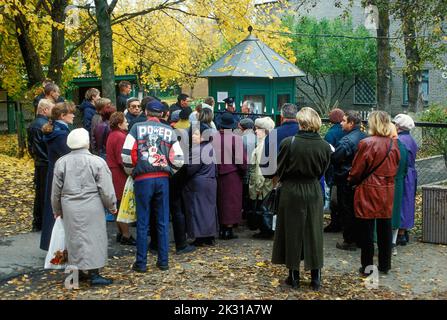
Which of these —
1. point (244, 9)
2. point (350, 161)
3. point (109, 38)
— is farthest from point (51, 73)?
point (350, 161)

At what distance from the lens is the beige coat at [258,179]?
8.91 metres

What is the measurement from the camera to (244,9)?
1452 cm

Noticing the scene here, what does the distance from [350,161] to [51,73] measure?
36.5ft

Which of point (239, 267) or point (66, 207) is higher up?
point (66, 207)

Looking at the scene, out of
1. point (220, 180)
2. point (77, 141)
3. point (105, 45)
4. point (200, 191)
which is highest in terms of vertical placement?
point (105, 45)

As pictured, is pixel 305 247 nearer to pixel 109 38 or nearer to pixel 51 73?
pixel 109 38

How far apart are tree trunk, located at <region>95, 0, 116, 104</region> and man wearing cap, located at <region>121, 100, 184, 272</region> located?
628 cm

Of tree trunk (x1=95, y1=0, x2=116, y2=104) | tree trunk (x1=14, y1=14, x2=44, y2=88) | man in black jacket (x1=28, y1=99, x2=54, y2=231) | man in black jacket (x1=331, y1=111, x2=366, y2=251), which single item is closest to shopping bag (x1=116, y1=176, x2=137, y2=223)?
man in black jacket (x1=28, y1=99, x2=54, y2=231)

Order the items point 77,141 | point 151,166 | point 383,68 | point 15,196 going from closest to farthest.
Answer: point 77,141
point 151,166
point 15,196
point 383,68

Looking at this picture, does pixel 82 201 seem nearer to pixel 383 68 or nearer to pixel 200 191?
pixel 200 191

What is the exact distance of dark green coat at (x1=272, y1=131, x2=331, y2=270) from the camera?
6.55 meters

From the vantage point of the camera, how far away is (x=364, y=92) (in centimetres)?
3738

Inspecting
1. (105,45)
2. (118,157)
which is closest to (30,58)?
(105,45)

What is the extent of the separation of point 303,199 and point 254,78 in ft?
21.3
